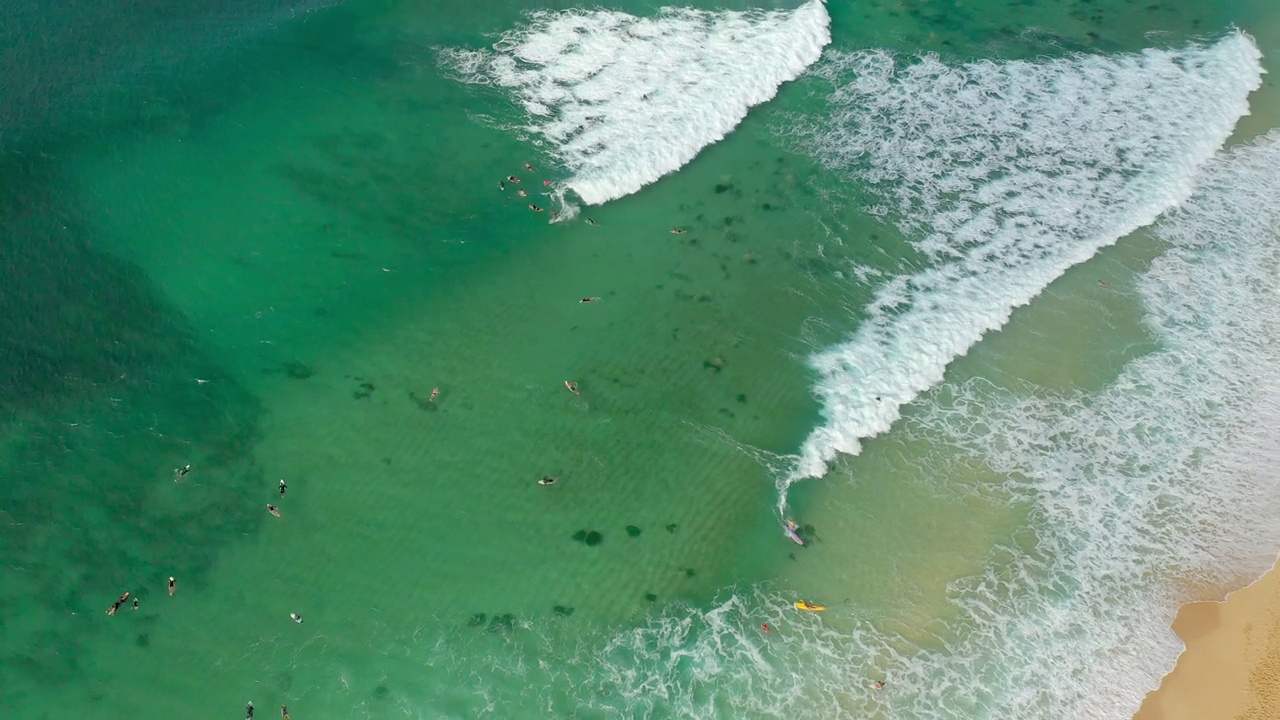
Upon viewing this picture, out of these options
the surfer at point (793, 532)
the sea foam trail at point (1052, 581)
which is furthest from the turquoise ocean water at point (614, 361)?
the surfer at point (793, 532)

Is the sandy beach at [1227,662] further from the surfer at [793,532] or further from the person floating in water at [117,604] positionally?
the person floating in water at [117,604]

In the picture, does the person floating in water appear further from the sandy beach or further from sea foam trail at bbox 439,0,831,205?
the sandy beach

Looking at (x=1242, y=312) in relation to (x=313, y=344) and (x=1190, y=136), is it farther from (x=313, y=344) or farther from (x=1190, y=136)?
(x=313, y=344)

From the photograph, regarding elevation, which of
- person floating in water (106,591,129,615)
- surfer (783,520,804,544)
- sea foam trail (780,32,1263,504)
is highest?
sea foam trail (780,32,1263,504)

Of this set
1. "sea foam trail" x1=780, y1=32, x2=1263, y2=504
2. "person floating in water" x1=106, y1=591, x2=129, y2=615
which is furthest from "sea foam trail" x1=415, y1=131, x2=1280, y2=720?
"person floating in water" x1=106, y1=591, x2=129, y2=615

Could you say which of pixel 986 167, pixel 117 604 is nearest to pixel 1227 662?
pixel 986 167

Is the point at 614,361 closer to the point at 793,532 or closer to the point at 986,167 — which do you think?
the point at 793,532
